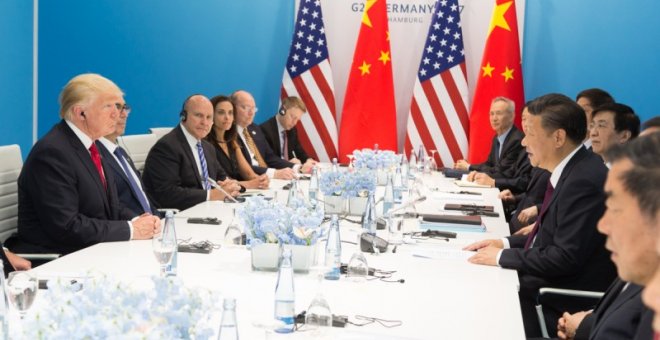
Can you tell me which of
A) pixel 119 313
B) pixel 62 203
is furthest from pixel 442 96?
pixel 119 313

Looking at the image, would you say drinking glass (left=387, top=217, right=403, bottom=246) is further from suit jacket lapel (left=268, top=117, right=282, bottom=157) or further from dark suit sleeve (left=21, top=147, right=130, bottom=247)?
suit jacket lapel (left=268, top=117, right=282, bottom=157)

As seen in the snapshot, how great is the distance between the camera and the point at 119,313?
1547mm

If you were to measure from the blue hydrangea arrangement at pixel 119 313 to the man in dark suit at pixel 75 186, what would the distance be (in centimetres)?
208

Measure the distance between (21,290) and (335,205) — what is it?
2520 millimetres

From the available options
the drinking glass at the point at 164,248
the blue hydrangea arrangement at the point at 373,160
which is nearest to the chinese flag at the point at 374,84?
the blue hydrangea arrangement at the point at 373,160

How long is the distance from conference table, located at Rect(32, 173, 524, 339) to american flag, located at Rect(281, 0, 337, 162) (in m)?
4.43

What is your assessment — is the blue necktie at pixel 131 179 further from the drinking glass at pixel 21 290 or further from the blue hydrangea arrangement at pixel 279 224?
the drinking glass at pixel 21 290

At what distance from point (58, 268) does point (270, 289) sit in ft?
2.65

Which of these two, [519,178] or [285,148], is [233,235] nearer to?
[519,178]

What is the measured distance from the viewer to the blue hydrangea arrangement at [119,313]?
4.76 feet

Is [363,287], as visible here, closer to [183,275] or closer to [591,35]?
[183,275]

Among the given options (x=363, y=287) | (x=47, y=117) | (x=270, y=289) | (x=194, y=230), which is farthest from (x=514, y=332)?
(x=47, y=117)

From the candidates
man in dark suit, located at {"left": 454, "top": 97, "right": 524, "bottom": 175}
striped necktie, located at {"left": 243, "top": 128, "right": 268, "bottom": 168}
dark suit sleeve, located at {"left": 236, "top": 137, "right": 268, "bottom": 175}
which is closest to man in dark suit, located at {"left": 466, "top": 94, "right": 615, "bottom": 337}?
man in dark suit, located at {"left": 454, "top": 97, "right": 524, "bottom": 175}

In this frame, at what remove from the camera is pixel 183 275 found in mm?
2939
